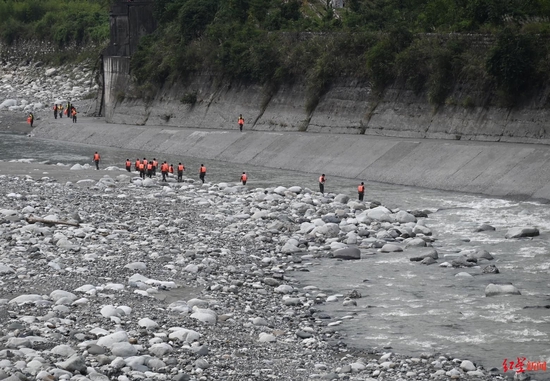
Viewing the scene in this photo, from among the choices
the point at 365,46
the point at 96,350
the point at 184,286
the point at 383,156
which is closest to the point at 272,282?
the point at 184,286

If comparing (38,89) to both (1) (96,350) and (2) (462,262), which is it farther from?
(1) (96,350)

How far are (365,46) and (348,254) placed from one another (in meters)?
32.4

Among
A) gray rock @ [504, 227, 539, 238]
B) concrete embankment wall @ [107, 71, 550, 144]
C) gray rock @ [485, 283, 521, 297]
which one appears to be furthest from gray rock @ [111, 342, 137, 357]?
concrete embankment wall @ [107, 71, 550, 144]

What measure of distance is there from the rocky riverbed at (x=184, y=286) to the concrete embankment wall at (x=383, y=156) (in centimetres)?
671

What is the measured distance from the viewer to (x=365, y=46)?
5841 cm

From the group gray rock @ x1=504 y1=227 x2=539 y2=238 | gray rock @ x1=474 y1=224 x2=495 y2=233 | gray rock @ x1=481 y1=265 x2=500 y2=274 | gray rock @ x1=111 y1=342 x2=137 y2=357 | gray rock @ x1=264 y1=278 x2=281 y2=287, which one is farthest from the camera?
gray rock @ x1=474 y1=224 x2=495 y2=233

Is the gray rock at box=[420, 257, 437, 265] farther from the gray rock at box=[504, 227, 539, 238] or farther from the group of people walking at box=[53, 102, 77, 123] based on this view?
the group of people walking at box=[53, 102, 77, 123]

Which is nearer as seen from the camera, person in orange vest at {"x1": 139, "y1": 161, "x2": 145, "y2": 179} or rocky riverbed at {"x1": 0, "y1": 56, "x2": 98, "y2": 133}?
person in orange vest at {"x1": 139, "y1": 161, "x2": 145, "y2": 179}

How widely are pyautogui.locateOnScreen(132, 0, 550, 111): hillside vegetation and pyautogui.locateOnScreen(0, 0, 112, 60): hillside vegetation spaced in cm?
2943


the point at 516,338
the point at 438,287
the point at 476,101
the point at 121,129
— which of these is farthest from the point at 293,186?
the point at 121,129

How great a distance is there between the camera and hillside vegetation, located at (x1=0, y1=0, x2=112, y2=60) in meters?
106

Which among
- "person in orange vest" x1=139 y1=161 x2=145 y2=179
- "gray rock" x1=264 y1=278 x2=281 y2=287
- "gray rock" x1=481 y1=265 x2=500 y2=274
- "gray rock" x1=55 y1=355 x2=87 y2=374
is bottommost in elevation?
"person in orange vest" x1=139 y1=161 x2=145 y2=179

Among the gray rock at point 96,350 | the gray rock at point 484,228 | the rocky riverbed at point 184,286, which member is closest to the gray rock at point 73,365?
the rocky riverbed at point 184,286

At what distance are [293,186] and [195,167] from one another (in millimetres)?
10878
